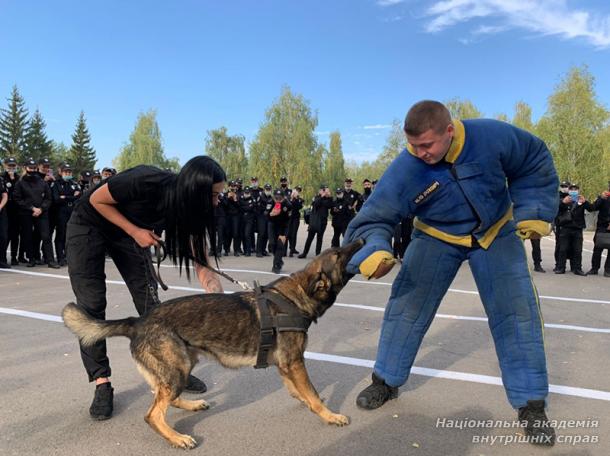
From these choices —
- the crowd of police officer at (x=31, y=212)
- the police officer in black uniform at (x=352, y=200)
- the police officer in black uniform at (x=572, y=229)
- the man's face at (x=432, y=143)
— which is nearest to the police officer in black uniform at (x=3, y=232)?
the crowd of police officer at (x=31, y=212)

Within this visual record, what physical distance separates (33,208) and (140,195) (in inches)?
330

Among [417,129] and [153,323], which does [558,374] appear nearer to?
[417,129]

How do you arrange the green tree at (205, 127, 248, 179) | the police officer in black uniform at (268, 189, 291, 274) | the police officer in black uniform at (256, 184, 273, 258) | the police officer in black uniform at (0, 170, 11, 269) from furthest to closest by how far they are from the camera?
the green tree at (205, 127, 248, 179), the police officer in black uniform at (256, 184, 273, 258), the police officer in black uniform at (268, 189, 291, 274), the police officer in black uniform at (0, 170, 11, 269)

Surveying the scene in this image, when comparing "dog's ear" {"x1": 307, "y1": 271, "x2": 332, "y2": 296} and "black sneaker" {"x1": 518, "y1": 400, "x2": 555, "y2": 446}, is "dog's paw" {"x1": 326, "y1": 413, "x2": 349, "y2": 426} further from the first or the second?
"black sneaker" {"x1": 518, "y1": 400, "x2": 555, "y2": 446}

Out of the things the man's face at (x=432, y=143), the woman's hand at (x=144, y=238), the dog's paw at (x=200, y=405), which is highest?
the man's face at (x=432, y=143)

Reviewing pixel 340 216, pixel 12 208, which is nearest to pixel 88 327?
pixel 12 208

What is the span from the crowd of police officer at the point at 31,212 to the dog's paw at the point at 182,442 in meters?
8.39

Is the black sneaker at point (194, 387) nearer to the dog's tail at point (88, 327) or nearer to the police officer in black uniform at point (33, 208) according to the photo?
the dog's tail at point (88, 327)

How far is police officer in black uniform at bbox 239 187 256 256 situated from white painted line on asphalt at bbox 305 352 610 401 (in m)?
9.69

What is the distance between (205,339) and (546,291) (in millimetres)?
7700

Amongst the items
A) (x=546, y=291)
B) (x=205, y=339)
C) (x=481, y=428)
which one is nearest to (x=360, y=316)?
(x=481, y=428)

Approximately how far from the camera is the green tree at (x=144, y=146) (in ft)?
195

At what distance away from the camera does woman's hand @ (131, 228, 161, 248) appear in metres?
3.28

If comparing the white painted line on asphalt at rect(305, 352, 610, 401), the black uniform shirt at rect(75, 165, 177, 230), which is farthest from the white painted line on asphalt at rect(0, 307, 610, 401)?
the black uniform shirt at rect(75, 165, 177, 230)
